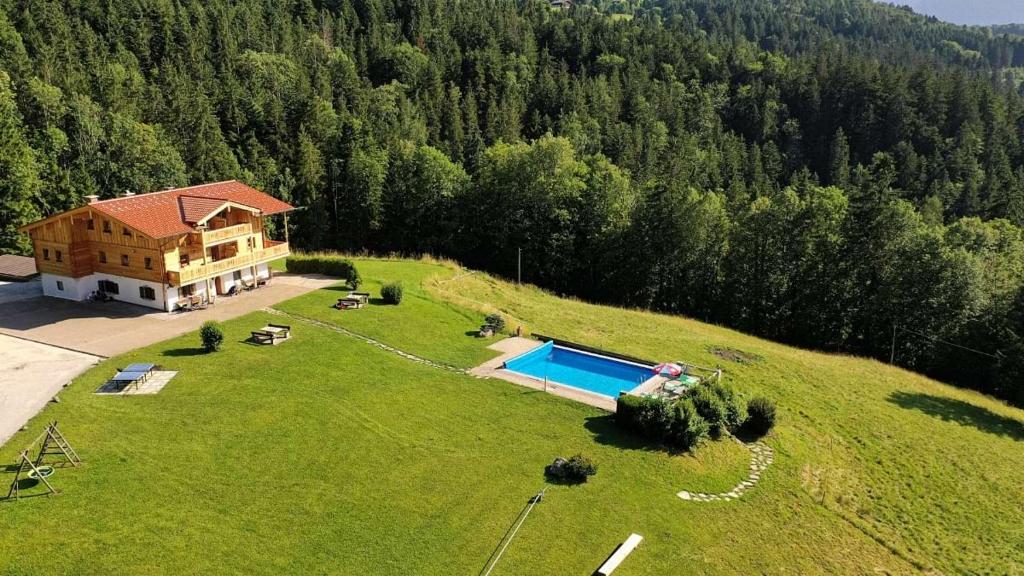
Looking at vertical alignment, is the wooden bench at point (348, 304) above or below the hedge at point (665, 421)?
above

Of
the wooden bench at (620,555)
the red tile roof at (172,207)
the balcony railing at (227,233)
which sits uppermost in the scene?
the red tile roof at (172,207)

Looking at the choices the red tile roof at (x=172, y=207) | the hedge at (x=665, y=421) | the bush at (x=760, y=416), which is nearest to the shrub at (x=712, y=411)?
the hedge at (x=665, y=421)

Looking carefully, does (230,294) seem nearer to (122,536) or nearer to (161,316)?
(161,316)

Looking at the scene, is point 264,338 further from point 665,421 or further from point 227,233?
point 665,421

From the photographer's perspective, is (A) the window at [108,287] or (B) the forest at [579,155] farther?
(B) the forest at [579,155]

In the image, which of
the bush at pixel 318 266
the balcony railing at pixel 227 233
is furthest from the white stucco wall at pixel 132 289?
the bush at pixel 318 266

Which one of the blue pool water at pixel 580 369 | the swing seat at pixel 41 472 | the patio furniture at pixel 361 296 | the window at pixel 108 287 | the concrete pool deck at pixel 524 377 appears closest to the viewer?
the swing seat at pixel 41 472

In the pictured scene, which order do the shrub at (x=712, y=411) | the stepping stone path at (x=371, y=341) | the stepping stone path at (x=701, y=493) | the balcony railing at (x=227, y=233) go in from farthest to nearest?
the balcony railing at (x=227, y=233) < the stepping stone path at (x=371, y=341) < the shrub at (x=712, y=411) < the stepping stone path at (x=701, y=493)

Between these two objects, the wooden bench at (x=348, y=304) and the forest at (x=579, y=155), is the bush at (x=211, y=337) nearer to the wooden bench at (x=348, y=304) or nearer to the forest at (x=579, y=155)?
the wooden bench at (x=348, y=304)
